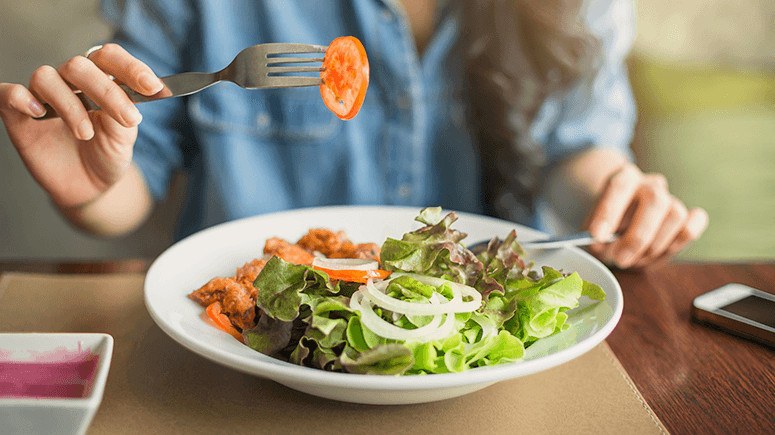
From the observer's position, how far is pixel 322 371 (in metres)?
0.80

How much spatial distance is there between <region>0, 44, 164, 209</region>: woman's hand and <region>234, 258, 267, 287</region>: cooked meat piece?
265 millimetres

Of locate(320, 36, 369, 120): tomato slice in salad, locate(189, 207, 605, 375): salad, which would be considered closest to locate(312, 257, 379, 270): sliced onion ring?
locate(189, 207, 605, 375): salad

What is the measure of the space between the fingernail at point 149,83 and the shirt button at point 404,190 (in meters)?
1.09

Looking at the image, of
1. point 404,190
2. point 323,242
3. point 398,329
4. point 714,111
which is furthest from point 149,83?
point 714,111

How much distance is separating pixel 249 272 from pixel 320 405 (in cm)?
26

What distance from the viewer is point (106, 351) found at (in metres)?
0.78

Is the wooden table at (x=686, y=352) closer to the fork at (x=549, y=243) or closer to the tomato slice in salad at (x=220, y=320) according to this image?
the fork at (x=549, y=243)

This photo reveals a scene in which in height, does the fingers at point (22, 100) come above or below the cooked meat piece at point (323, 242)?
above

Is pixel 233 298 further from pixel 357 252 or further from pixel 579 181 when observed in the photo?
pixel 579 181

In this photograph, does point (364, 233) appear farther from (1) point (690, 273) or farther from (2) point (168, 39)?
(2) point (168, 39)

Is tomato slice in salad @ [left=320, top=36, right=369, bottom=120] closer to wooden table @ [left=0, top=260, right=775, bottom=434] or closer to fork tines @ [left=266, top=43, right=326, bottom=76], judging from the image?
fork tines @ [left=266, top=43, right=326, bottom=76]

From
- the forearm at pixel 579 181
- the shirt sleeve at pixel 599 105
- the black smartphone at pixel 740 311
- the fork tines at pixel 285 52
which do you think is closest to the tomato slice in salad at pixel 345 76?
the fork tines at pixel 285 52

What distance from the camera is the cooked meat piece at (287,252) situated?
1123 mm

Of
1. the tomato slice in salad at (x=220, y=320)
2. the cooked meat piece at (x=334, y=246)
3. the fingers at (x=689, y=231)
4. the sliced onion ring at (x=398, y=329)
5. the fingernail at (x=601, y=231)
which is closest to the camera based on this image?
the sliced onion ring at (x=398, y=329)
